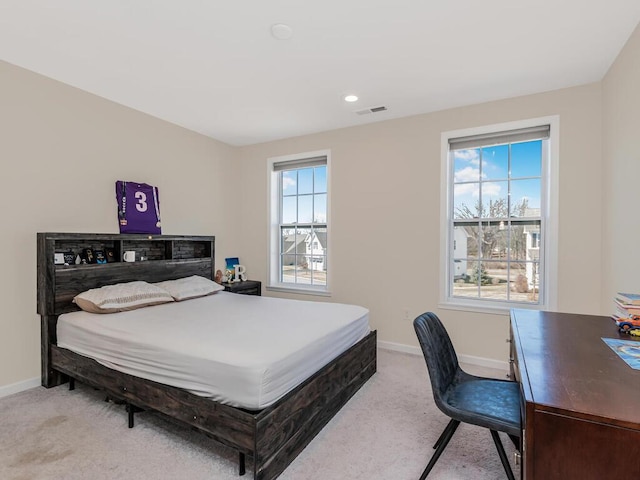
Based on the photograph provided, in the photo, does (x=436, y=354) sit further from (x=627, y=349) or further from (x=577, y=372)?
(x=627, y=349)

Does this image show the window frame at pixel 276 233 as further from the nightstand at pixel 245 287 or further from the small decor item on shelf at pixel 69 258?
the small decor item on shelf at pixel 69 258

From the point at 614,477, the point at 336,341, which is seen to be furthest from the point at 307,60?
the point at 614,477

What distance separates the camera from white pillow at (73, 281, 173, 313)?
2.64 m

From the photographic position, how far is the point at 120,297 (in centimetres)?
274

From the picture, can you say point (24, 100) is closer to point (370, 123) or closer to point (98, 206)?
point (98, 206)

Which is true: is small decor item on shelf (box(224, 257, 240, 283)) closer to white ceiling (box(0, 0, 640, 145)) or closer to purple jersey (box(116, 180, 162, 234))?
purple jersey (box(116, 180, 162, 234))

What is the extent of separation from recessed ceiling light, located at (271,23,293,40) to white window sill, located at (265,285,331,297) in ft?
9.28

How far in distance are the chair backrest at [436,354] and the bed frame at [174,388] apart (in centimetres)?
75

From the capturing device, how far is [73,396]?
255cm

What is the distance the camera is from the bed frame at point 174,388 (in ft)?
5.49

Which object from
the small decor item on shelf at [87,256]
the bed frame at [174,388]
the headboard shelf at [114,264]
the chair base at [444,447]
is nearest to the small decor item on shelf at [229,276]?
the headboard shelf at [114,264]

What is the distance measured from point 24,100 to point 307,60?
7.61ft

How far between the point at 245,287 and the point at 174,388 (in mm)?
2338

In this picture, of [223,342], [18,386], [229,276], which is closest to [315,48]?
[223,342]
